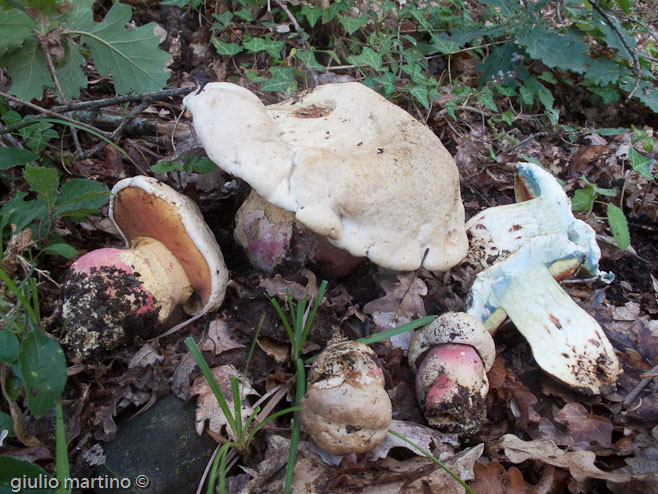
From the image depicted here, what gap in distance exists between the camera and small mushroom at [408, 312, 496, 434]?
2.15m

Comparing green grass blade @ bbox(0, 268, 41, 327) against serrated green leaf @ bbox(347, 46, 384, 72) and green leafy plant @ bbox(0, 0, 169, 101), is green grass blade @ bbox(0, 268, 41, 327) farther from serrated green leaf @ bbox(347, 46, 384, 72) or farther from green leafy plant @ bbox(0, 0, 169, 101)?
serrated green leaf @ bbox(347, 46, 384, 72)

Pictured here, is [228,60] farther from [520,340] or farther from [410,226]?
[520,340]

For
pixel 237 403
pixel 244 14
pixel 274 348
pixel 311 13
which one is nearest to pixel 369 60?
pixel 311 13

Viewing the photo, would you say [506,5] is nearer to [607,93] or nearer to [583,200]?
[607,93]

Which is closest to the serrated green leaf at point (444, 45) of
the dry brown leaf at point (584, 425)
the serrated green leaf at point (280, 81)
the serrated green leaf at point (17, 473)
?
the serrated green leaf at point (280, 81)

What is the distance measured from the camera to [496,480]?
6.64ft

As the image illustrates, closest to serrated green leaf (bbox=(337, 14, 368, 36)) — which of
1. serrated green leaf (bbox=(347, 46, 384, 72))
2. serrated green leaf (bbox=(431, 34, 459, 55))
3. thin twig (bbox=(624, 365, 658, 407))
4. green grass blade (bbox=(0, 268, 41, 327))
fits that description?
serrated green leaf (bbox=(347, 46, 384, 72))

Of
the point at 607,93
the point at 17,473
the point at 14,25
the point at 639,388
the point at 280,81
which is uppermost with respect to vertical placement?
the point at 14,25

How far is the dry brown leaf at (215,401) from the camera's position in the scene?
2.00 metres

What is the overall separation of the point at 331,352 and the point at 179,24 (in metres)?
3.35

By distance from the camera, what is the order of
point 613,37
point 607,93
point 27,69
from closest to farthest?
point 27,69 < point 613,37 < point 607,93

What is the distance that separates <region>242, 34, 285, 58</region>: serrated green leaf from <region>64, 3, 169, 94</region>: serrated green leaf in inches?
49.5

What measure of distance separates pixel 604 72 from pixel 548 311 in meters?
3.26

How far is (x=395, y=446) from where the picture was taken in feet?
6.81
